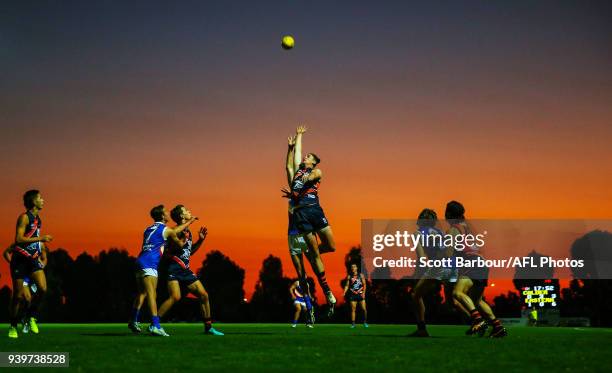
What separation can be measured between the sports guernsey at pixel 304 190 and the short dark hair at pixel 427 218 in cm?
228

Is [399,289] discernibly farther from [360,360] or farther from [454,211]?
[360,360]

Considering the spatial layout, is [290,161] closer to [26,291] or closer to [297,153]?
[297,153]

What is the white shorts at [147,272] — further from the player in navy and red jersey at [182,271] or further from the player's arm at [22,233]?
the player's arm at [22,233]

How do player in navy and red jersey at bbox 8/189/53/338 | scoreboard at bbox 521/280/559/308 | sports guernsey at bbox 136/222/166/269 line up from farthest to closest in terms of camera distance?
scoreboard at bbox 521/280/559/308 → sports guernsey at bbox 136/222/166/269 → player in navy and red jersey at bbox 8/189/53/338

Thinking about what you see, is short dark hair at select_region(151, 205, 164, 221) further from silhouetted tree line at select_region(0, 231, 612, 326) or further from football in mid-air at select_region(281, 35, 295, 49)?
silhouetted tree line at select_region(0, 231, 612, 326)

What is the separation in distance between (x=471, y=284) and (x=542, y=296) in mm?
51818

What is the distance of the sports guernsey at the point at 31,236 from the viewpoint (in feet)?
47.7

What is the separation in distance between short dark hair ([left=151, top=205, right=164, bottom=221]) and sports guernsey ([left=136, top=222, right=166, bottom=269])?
0.60ft

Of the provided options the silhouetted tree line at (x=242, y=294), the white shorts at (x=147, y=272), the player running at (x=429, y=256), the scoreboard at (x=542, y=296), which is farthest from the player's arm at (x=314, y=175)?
the silhouetted tree line at (x=242, y=294)

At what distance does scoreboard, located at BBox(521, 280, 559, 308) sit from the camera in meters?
63.3

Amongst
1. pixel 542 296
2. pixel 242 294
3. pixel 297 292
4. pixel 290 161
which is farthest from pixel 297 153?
pixel 242 294

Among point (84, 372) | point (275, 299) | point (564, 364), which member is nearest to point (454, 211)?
point (564, 364)

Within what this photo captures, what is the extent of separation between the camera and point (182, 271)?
51.0 feet

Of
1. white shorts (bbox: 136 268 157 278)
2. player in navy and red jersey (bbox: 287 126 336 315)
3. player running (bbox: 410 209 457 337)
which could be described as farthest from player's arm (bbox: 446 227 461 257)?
white shorts (bbox: 136 268 157 278)
